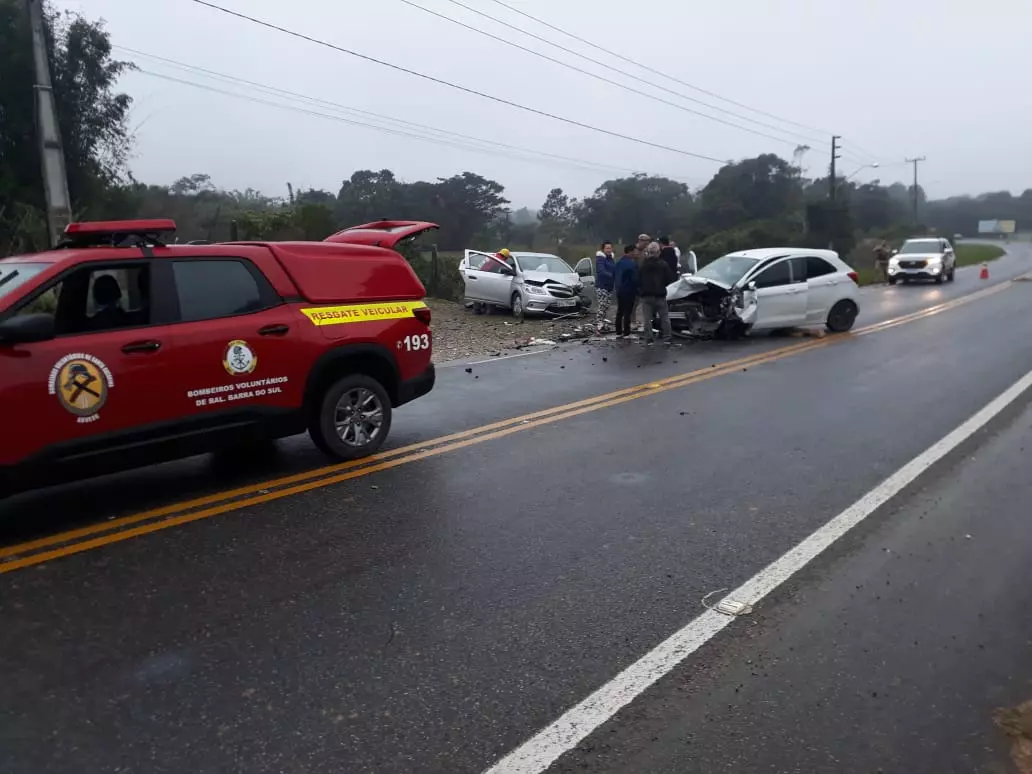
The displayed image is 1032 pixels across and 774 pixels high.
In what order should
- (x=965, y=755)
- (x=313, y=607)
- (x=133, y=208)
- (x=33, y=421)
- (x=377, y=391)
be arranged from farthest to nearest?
(x=133, y=208) < (x=377, y=391) < (x=33, y=421) < (x=313, y=607) < (x=965, y=755)

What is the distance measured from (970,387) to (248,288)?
8273 mm

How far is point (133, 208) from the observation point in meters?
30.2

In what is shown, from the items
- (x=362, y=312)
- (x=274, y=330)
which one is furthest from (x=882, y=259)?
(x=274, y=330)

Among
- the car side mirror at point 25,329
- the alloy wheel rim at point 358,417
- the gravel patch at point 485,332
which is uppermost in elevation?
the car side mirror at point 25,329

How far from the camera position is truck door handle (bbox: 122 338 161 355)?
218 inches

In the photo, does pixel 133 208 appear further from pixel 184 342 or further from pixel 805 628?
pixel 805 628

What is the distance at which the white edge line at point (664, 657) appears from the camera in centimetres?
314

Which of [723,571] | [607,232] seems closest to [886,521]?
[723,571]

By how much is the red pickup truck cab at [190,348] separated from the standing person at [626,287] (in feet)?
27.7

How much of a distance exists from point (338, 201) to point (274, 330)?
Answer: 34458 millimetres

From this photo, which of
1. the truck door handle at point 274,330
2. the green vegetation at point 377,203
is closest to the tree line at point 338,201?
the green vegetation at point 377,203

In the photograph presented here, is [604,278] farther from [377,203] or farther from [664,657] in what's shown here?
[377,203]

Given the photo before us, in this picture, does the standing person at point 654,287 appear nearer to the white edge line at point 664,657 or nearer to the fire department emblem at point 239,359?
the white edge line at point 664,657

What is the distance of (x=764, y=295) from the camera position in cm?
1482
